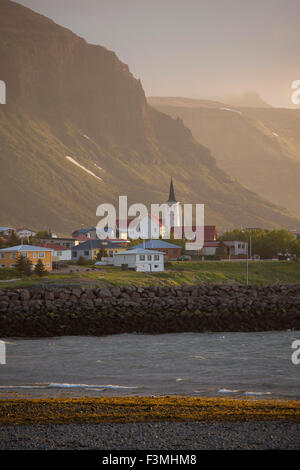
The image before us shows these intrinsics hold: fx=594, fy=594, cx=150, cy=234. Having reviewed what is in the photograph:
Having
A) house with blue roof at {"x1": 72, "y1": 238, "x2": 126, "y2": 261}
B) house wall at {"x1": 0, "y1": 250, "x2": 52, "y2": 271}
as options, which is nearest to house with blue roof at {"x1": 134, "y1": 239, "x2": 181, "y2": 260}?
house with blue roof at {"x1": 72, "y1": 238, "x2": 126, "y2": 261}

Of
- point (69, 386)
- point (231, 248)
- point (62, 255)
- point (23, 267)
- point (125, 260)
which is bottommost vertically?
point (69, 386)

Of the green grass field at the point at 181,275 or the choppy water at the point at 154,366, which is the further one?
the green grass field at the point at 181,275

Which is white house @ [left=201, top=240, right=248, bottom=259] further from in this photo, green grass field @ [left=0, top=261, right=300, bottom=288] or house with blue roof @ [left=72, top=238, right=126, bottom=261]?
green grass field @ [left=0, top=261, right=300, bottom=288]

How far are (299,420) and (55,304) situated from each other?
29.9m

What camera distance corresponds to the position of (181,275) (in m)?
75.9

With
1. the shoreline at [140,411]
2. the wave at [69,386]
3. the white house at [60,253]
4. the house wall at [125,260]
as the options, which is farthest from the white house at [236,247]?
the shoreline at [140,411]

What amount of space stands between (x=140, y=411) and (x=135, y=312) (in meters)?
26.7

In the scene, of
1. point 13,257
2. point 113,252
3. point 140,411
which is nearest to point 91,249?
point 113,252

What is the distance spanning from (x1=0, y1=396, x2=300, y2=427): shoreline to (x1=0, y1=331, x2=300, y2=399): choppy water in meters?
2.62

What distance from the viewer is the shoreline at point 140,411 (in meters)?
13.3

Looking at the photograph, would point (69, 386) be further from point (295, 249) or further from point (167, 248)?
point (295, 249)

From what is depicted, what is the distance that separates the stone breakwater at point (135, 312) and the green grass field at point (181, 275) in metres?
12.9

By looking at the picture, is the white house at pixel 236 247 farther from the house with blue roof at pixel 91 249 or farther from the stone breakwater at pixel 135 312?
the stone breakwater at pixel 135 312

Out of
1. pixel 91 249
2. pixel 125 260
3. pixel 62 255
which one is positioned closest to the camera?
pixel 125 260
